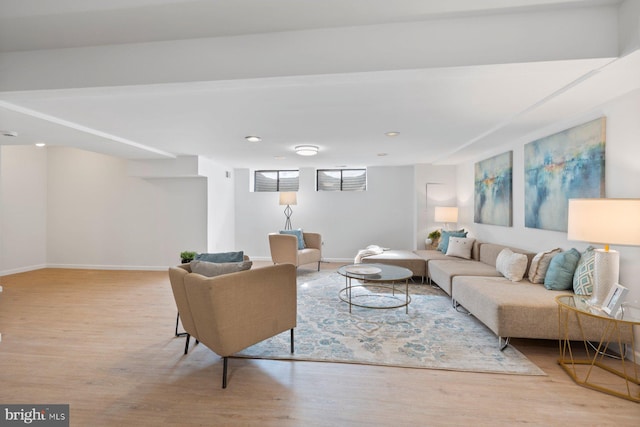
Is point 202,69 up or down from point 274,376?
up

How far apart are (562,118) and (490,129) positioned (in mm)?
678

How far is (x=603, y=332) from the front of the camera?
233 centimetres

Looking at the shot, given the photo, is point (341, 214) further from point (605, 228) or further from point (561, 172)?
point (605, 228)

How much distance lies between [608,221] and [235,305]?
2693mm

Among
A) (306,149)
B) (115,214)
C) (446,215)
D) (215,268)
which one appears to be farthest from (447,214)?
(115,214)

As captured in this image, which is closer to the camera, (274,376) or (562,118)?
(274,376)

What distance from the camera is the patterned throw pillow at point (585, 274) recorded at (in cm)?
254

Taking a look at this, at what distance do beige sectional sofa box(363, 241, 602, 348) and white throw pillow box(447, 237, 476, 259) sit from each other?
0.53 meters

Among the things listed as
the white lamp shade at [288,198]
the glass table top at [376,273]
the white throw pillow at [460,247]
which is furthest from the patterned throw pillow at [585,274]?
the white lamp shade at [288,198]

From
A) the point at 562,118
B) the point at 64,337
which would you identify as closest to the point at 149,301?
the point at 64,337

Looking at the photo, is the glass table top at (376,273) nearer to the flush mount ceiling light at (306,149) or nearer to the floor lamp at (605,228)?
the floor lamp at (605,228)

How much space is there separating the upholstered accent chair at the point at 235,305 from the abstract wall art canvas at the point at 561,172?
2.91m

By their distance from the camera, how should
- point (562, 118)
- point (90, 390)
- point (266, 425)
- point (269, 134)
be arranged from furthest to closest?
1. point (269, 134)
2. point (562, 118)
3. point (90, 390)
4. point (266, 425)

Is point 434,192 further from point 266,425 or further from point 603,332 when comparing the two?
point 266,425
